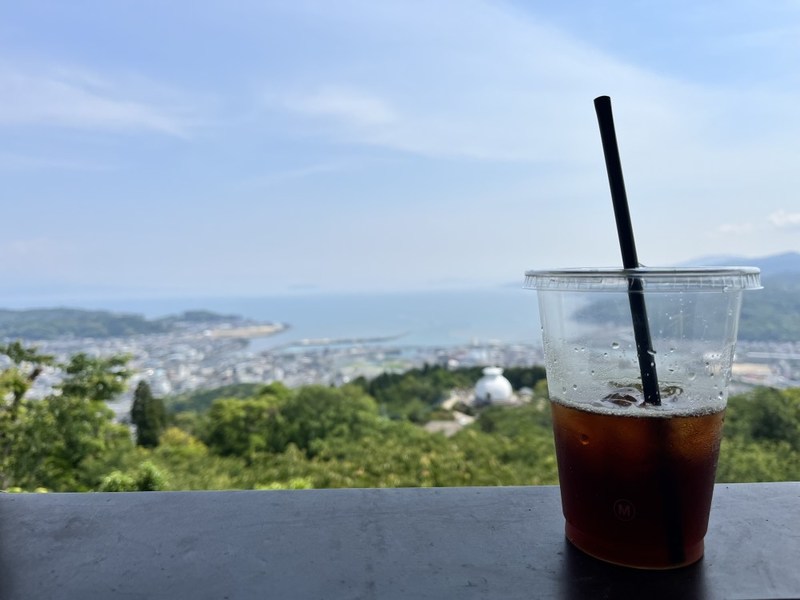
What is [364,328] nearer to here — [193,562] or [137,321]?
[137,321]

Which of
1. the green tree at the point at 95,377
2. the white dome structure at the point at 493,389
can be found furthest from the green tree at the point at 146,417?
the white dome structure at the point at 493,389

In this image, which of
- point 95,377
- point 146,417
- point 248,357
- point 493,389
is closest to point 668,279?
point 95,377

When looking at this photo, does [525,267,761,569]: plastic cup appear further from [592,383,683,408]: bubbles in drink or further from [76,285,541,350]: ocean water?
[76,285,541,350]: ocean water

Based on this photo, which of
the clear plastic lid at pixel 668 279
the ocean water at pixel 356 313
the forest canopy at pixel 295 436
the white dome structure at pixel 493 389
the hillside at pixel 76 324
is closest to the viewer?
the clear plastic lid at pixel 668 279

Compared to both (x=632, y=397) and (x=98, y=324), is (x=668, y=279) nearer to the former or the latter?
(x=632, y=397)

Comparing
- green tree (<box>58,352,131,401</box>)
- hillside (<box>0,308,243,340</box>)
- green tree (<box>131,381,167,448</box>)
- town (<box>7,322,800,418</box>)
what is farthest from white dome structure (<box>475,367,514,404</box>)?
hillside (<box>0,308,243,340</box>)

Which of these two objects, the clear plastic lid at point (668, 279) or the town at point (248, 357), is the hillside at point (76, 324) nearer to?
the town at point (248, 357)

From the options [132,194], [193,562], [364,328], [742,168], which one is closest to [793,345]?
[742,168]
